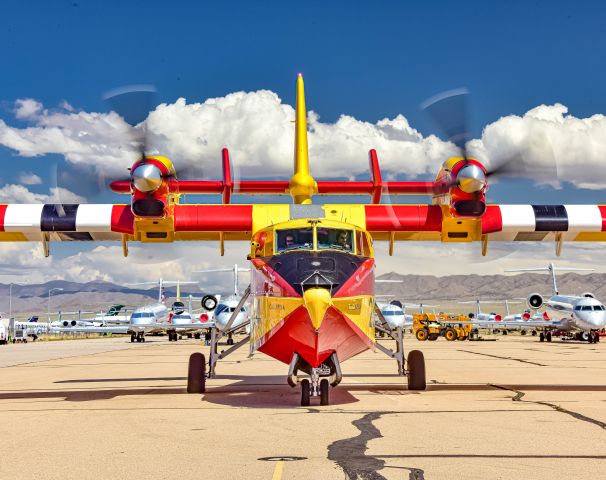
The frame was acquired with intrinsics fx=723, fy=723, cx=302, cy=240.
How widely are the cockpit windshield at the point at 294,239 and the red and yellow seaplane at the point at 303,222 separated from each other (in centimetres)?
2

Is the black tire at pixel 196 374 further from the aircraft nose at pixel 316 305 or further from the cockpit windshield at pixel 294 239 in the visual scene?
the aircraft nose at pixel 316 305

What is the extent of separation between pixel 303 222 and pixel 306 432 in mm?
4479

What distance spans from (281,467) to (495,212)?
10708mm

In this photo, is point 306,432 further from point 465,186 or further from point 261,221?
point 465,186

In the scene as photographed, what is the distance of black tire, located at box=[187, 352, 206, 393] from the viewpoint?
46.9ft

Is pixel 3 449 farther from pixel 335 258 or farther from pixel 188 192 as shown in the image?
pixel 188 192

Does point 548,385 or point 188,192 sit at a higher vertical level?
point 188,192

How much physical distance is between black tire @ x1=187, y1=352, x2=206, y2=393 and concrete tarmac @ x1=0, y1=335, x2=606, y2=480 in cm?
28

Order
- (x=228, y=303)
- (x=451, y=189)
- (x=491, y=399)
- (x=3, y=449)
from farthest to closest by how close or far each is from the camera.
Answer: (x=228, y=303) < (x=451, y=189) < (x=491, y=399) < (x=3, y=449)

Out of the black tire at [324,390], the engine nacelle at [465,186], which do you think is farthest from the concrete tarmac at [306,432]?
the engine nacelle at [465,186]

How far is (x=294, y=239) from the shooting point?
12.1m

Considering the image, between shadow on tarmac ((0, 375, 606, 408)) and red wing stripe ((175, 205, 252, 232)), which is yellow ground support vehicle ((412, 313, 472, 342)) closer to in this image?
shadow on tarmac ((0, 375, 606, 408))

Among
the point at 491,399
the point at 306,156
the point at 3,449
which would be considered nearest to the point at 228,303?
the point at 306,156

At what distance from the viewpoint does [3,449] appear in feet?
25.8
